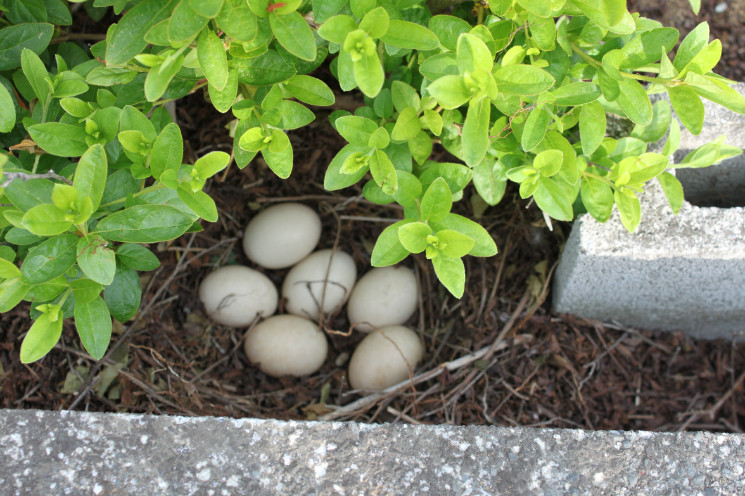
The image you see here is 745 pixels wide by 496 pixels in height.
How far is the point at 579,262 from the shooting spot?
4.25 feet

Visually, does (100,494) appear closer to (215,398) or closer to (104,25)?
(215,398)

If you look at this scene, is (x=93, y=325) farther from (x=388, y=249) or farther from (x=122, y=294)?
(x=388, y=249)

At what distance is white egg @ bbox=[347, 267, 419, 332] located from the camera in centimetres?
156

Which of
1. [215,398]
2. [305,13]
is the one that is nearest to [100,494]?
[215,398]

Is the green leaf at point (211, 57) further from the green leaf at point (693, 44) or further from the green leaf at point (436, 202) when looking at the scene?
the green leaf at point (693, 44)

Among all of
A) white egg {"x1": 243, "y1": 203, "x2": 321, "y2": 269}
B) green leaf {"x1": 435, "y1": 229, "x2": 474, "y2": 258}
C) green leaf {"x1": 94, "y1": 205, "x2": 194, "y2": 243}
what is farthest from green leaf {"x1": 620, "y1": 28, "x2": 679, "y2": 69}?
white egg {"x1": 243, "y1": 203, "x2": 321, "y2": 269}

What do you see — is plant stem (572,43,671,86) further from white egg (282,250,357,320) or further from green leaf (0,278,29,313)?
green leaf (0,278,29,313)

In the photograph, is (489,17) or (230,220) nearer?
(489,17)

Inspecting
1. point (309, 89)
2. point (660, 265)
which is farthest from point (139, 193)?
point (660, 265)

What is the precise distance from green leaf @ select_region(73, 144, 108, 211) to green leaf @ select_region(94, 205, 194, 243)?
1.6 inches

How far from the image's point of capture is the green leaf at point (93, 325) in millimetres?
969

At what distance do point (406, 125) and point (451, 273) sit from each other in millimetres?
262

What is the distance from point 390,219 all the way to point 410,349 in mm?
328

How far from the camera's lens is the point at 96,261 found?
89 centimetres
